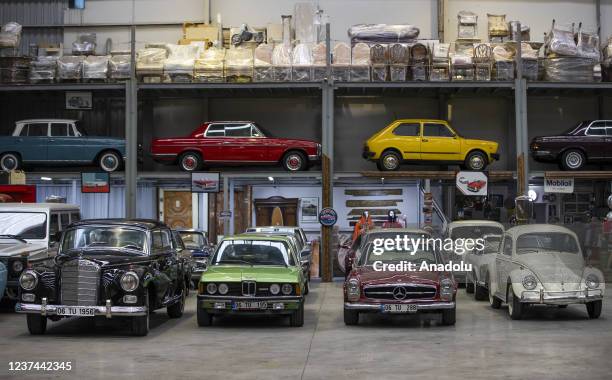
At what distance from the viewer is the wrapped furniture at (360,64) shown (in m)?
25.5

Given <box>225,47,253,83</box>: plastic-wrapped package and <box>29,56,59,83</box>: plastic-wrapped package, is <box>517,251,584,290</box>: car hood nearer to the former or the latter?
<box>225,47,253,83</box>: plastic-wrapped package

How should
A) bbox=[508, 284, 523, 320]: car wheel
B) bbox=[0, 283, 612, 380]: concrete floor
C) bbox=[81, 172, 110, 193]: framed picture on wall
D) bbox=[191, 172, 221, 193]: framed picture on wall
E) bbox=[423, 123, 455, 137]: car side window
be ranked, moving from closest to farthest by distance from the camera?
bbox=[0, 283, 612, 380]: concrete floor → bbox=[508, 284, 523, 320]: car wheel → bbox=[191, 172, 221, 193]: framed picture on wall → bbox=[81, 172, 110, 193]: framed picture on wall → bbox=[423, 123, 455, 137]: car side window

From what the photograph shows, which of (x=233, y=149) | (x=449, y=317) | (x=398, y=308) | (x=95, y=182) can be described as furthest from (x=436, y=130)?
(x=398, y=308)

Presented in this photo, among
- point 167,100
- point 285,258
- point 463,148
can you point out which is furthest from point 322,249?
point 285,258

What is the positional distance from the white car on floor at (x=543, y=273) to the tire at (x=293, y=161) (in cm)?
1012

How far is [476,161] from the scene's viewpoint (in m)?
25.6

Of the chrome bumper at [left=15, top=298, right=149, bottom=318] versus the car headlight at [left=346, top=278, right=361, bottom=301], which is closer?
the chrome bumper at [left=15, top=298, right=149, bottom=318]

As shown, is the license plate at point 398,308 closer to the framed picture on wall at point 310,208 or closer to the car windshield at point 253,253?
the car windshield at point 253,253

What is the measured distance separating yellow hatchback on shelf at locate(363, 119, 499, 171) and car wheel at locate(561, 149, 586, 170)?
7.51 feet

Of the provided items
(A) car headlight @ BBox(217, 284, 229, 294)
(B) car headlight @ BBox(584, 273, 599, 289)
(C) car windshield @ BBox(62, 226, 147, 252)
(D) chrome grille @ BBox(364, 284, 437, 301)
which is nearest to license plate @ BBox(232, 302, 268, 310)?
(A) car headlight @ BBox(217, 284, 229, 294)

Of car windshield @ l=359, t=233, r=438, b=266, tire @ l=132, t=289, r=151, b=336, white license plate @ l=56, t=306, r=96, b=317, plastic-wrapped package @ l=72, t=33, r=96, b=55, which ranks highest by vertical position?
plastic-wrapped package @ l=72, t=33, r=96, b=55

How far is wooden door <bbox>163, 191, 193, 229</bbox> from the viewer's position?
95.3 feet

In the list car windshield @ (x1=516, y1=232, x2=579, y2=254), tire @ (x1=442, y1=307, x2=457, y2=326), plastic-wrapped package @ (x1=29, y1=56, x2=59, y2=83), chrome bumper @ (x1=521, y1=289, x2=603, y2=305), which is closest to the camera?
tire @ (x1=442, y1=307, x2=457, y2=326)

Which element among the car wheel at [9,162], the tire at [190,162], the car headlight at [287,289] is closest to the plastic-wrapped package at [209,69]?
the tire at [190,162]
